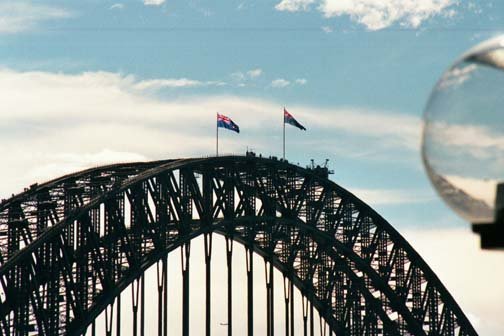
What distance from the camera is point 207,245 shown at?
246 feet

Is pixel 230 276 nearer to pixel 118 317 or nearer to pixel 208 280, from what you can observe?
pixel 208 280

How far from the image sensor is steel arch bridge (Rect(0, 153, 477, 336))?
63.6 meters

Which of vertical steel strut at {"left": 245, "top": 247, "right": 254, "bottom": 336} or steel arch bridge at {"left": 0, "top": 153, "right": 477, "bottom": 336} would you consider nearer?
steel arch bridge at {"left": 0, "top": 153, "right": 477, "bottom": 336}

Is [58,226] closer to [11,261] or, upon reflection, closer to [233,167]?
[11,261]

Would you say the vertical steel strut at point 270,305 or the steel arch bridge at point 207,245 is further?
the vertical steel strut at point 270,305

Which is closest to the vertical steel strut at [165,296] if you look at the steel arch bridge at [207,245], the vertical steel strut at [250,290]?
the steel arch bridge at [207,245]

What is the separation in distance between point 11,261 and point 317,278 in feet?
135

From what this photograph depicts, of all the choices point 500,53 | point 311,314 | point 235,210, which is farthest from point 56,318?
point 500,53

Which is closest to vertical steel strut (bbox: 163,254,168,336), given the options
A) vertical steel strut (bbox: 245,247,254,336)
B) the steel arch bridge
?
the steel arch bridge

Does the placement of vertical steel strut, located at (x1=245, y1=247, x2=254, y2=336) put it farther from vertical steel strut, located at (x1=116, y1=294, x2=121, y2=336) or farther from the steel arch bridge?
vertical steel strut, located at (x1=116, y1=294, x2=121, y2=336)

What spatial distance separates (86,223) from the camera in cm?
6500

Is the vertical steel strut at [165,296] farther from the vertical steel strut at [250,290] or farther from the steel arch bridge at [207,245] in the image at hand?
the vertical steel strut at [250,290]

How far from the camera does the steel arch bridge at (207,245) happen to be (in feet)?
209

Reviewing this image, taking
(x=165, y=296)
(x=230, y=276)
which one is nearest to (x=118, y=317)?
(x=165, y=296)
